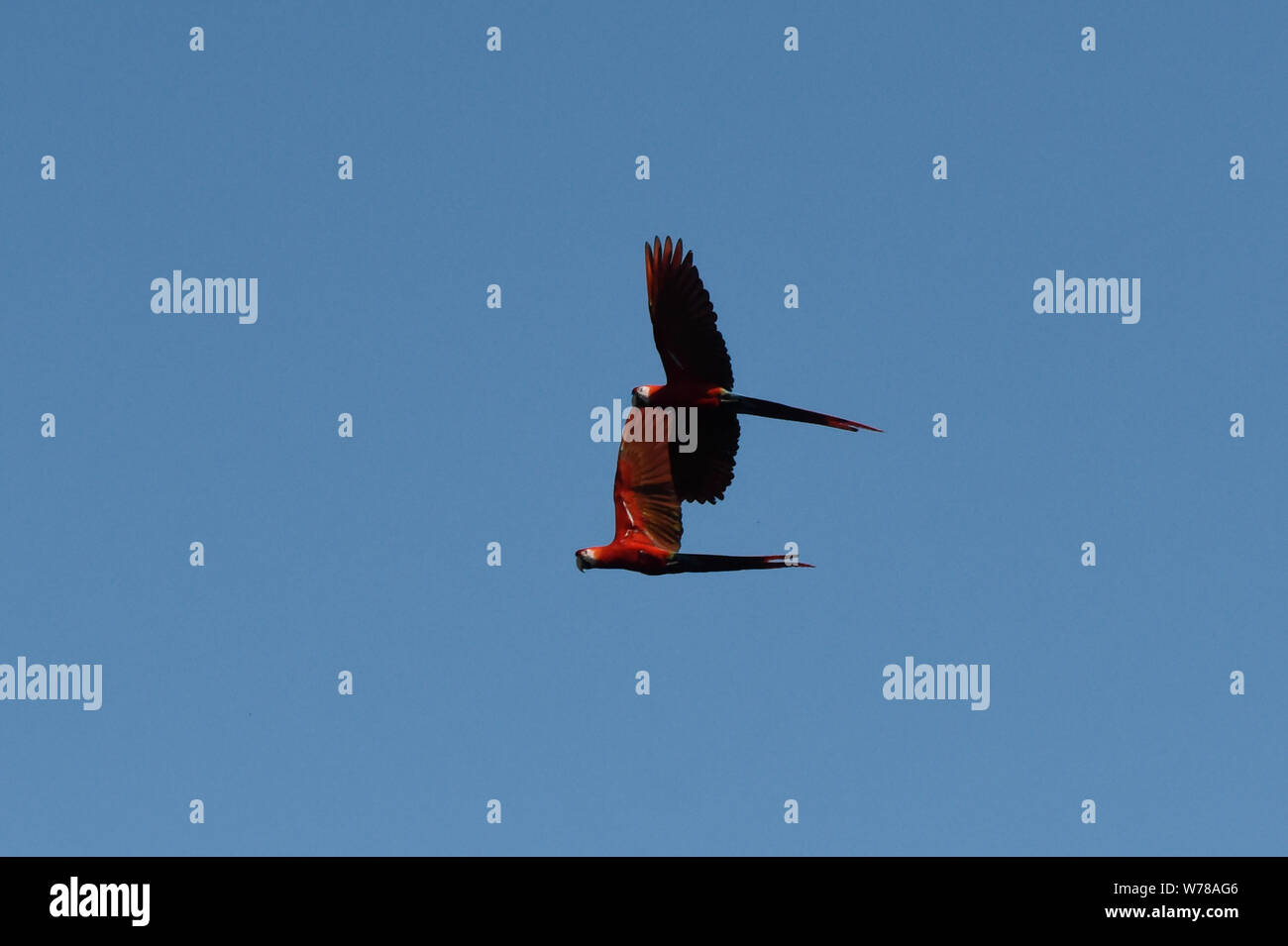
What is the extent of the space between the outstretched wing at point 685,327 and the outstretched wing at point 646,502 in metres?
1.60

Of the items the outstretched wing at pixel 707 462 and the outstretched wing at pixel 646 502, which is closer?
the outstretched wing at pixel 646 502

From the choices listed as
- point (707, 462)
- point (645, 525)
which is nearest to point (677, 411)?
point (707, 462)

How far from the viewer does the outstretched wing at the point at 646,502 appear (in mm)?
22188

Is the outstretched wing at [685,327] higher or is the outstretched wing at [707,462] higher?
the outstretched wing at [685,327]

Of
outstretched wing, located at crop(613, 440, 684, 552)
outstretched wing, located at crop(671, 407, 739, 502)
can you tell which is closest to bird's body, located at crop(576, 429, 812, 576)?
outstretched wing, located at crop(613, 440, 684, 552)

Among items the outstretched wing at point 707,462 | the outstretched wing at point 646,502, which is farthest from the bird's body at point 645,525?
the outstretched wing at point 707,462

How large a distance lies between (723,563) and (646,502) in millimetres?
1211

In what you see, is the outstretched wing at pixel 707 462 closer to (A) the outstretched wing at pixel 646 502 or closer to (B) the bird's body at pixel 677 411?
(B) the bird's body at pixel 677 411

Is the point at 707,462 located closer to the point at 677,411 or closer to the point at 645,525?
the point at 677,411

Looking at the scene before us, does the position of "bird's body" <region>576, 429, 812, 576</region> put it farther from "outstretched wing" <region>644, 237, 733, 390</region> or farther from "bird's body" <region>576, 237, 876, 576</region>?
"outstretched wing" <region>644, 237, 733, 390</region>

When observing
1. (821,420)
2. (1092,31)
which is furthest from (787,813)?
(1092,31)

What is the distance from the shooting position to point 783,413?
23.2m
